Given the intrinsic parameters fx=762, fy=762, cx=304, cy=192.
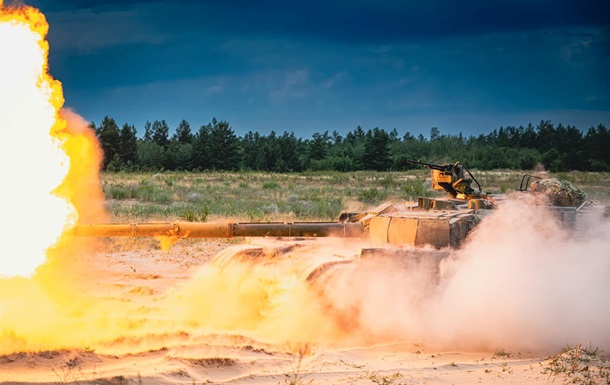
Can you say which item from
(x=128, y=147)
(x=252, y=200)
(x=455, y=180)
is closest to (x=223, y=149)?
(x=128, y=147)

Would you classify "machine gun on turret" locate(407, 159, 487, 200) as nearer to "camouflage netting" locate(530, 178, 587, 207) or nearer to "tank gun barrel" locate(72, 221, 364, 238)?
"camouflage netting" locate(530, 178, 587, 207)

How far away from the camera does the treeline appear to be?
6150 cm

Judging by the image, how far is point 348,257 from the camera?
37.3 ft

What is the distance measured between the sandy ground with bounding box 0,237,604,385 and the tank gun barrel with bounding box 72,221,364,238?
2063 millimetres

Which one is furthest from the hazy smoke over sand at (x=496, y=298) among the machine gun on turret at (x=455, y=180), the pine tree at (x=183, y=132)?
the pine tree at (x=183, y=132)

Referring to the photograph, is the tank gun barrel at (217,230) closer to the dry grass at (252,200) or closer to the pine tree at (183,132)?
the dry grass at (252,200)

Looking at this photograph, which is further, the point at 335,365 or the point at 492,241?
the point at 492,241

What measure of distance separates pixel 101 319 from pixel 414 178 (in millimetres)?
42549

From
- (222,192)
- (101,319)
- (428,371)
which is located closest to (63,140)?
(101,319)

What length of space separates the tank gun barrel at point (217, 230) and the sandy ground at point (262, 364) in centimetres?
206

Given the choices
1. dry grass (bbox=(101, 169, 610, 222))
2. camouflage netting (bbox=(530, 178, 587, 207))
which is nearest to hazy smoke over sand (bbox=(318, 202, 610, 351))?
camouflage netting (bbox=(530, 178, 587, 207))

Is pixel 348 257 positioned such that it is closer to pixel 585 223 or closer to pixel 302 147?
pixel 585 223

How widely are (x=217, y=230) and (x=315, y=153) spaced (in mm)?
65086

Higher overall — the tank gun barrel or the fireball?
the fireball
